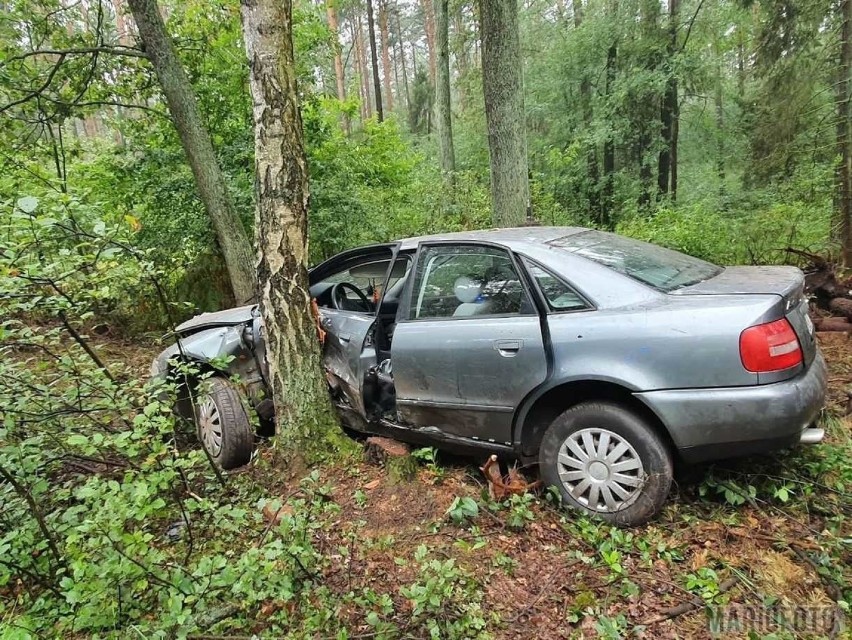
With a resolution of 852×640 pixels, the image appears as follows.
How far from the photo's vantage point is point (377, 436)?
147 inches

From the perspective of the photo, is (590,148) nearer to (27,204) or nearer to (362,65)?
(27,204)

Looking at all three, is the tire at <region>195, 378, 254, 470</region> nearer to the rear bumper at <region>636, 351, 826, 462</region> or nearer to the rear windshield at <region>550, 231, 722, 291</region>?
the rear windshield at <region>550, 231, 722, 291</region>

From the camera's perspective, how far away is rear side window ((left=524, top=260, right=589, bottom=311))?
2791mm

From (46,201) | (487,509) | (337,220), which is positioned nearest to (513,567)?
(487,509)

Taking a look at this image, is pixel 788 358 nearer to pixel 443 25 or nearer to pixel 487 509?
pixel 487 509

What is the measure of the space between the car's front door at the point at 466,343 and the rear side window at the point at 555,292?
4.3 inches

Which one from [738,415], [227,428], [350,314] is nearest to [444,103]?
[350,314]

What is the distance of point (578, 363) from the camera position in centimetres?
268

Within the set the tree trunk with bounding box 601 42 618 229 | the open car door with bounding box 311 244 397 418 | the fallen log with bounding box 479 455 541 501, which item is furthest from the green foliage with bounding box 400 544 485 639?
the tree trunk with bounding box 601 42 618 229

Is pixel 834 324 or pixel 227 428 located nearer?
pixel 227 428

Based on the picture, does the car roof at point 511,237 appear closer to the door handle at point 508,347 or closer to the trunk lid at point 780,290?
the door handle at point 508,347

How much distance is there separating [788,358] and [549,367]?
1109 millimetres

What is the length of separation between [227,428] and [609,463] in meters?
2.69

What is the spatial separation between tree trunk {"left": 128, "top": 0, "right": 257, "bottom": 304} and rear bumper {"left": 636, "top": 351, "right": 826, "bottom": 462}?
489cm
